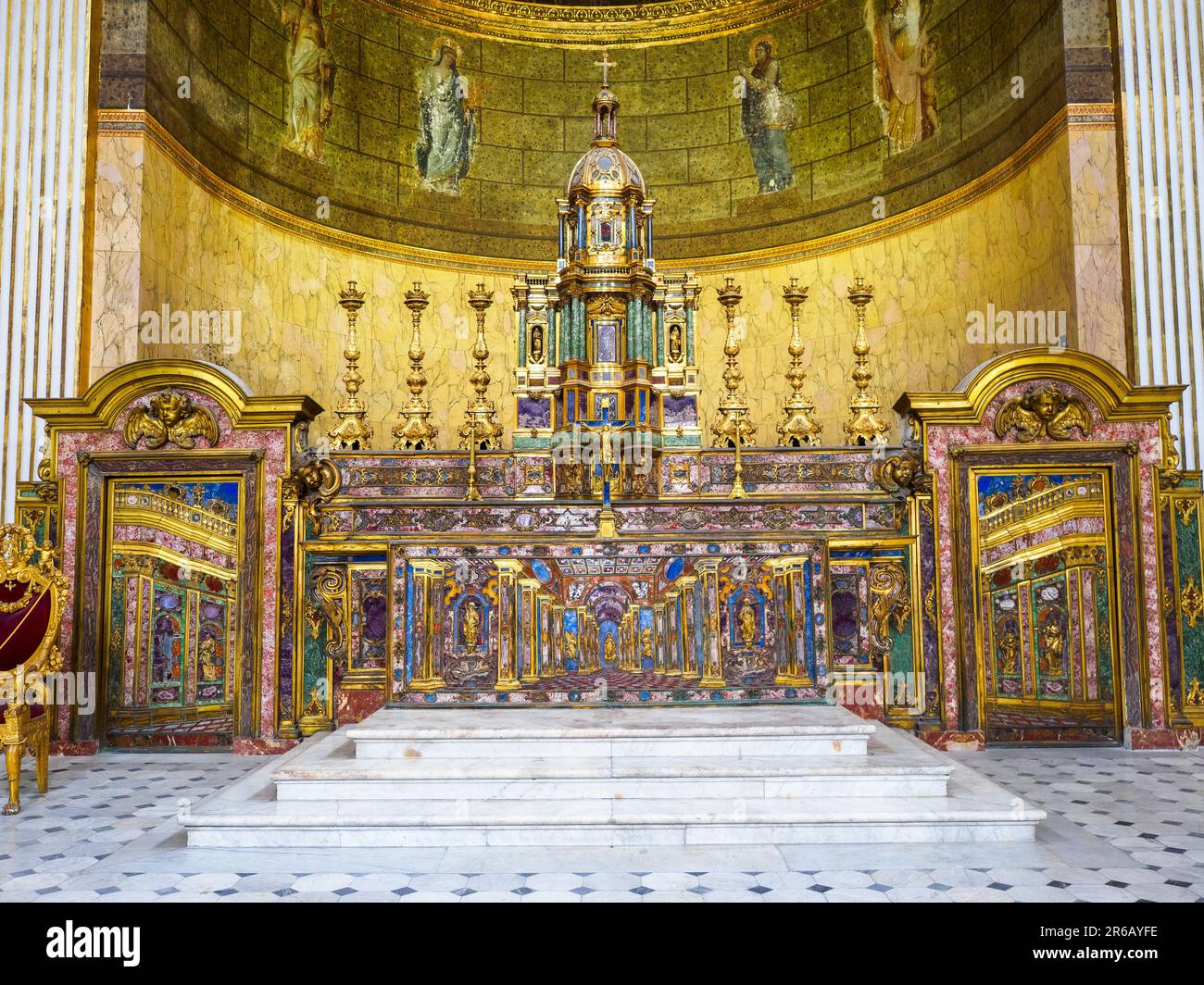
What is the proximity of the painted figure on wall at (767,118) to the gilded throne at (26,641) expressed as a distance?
12.2m

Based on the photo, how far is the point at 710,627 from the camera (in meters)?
9.48

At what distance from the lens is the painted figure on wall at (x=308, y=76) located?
1480cm

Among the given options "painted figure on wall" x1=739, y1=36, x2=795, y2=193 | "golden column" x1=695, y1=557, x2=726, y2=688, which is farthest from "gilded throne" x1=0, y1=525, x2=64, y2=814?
"painted figure on wall" x1=739, y1=36, x2=795, y2=193

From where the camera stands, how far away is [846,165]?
15.6 metres

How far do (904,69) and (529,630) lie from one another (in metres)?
10.6

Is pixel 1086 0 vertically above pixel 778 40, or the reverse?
pixel 778 40

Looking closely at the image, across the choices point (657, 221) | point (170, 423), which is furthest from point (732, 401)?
point (657, 221)

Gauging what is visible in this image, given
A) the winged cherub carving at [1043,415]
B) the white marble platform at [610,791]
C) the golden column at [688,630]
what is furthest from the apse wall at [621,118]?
the white marble platform at [610,791]

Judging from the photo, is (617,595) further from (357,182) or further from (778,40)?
(778,40)

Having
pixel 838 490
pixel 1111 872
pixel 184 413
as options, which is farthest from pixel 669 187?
pixel 1111 872

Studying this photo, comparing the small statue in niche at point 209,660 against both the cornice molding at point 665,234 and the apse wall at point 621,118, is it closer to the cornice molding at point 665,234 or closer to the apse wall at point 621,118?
the cornice molding at point 665,234

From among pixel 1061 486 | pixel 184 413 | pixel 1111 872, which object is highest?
pixel 184 413

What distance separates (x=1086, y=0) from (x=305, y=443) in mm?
10261

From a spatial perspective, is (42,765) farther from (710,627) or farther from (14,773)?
(710,627)
